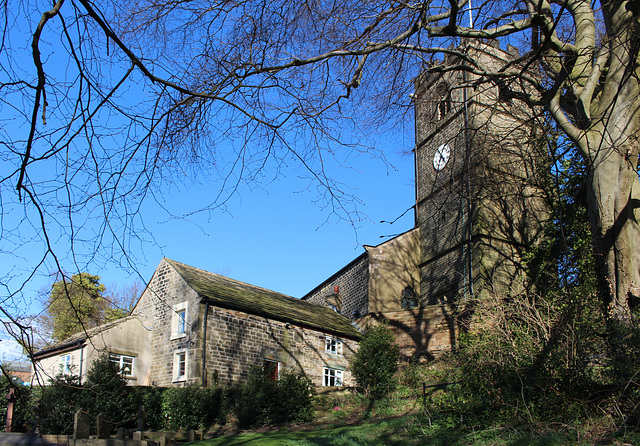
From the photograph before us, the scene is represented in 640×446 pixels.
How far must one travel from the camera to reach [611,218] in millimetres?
8688

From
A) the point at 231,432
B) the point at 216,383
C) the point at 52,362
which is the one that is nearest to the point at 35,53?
the point at 231,432

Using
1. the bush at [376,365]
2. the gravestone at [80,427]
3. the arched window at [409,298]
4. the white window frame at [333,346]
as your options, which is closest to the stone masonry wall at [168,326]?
the bush at [376,365]

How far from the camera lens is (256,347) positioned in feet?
63.5

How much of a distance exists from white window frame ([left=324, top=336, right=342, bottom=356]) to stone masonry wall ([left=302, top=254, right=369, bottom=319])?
3.39 m

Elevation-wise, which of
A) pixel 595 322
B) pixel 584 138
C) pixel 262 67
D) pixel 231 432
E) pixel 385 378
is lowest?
pixel 231 432

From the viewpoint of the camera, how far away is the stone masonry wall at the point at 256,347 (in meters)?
18.2

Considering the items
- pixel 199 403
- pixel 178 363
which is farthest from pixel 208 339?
pixel 199 403

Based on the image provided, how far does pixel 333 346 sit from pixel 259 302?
12.7 feet

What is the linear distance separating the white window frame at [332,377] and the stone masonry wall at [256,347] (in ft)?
0.51

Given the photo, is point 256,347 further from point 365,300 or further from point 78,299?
point 78,299

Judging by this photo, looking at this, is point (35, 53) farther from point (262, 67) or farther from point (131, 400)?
point (131, 400)

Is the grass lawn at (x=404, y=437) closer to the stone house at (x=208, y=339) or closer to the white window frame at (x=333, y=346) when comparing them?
the stone house at (x=208, y=339)

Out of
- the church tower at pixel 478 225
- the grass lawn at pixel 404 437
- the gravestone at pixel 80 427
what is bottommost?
the grass lawn at pixel 404 437

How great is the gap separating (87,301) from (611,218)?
8.16 m
